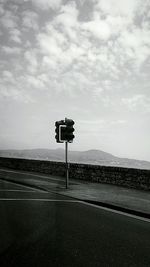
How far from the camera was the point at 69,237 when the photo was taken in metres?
5.45

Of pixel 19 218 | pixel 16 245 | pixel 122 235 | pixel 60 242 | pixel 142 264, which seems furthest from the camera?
pixel 19 218

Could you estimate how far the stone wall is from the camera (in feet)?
45.6

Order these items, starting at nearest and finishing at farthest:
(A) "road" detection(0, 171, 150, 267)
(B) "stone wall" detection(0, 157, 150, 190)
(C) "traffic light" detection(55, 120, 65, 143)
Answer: (A) "road" detection(0, 171, 150, 267), (C) "traffic light" detection(55, 120, 65, 143), (B) "stone wall" detection(0, 157, 150, 190)

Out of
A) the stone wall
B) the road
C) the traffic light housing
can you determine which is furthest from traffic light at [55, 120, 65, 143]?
the stone wall

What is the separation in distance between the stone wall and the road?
591 centimetres

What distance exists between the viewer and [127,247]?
5.09 meters

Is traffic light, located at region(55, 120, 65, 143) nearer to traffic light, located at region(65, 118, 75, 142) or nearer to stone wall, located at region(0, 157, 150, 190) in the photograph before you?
traffic light, located at region(65, 118, 75, 142)

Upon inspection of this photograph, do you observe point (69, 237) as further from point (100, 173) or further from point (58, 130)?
point (100, 173)

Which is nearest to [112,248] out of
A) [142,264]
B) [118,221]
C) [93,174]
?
[142,264]

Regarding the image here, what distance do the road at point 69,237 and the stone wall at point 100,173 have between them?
19.4 ft

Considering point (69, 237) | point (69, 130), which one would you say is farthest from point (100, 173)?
point (69, 237)

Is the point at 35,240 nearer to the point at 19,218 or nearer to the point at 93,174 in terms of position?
the point at 19,218

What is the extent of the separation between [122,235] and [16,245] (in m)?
2.13

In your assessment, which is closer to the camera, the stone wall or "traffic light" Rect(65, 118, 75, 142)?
"traffic light" Rect(65, 118, 75, 142)
